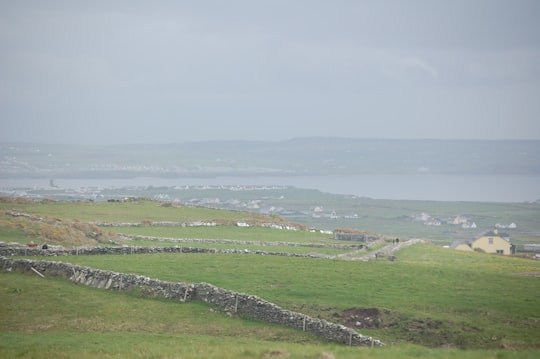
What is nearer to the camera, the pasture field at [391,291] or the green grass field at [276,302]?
the green grass field at [276,302]

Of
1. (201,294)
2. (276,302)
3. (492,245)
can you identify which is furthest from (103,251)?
(492,245)

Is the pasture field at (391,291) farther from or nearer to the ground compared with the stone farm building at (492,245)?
farther from the ground

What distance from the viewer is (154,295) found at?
3541 cm

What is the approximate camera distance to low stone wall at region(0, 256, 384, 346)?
29250mm

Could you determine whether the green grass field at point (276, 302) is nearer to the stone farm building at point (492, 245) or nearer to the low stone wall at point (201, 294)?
the low stone wall at point (201, 294)

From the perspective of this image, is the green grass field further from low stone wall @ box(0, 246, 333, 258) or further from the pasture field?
low stone wall @ box(0, 246, 333, 258)

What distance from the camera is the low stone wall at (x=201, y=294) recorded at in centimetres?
2925

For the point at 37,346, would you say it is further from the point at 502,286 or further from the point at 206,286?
the point at 502,286

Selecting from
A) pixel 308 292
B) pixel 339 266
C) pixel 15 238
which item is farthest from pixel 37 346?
pixel 15 238

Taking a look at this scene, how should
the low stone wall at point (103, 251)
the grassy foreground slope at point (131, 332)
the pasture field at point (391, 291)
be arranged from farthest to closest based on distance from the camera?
the low stone wall at point (103, 251), the pasture field at point (391, 291), the grassy foreground slope at point (131, 332)

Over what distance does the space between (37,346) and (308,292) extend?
1449cm

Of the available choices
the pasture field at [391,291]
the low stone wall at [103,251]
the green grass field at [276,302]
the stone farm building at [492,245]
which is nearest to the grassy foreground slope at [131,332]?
the green grass field at [276,302]

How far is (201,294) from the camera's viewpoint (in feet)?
114

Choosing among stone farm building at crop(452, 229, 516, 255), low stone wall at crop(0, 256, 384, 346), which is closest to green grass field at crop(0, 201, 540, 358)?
low stone wall at crop(0, 256, 384, 346)
